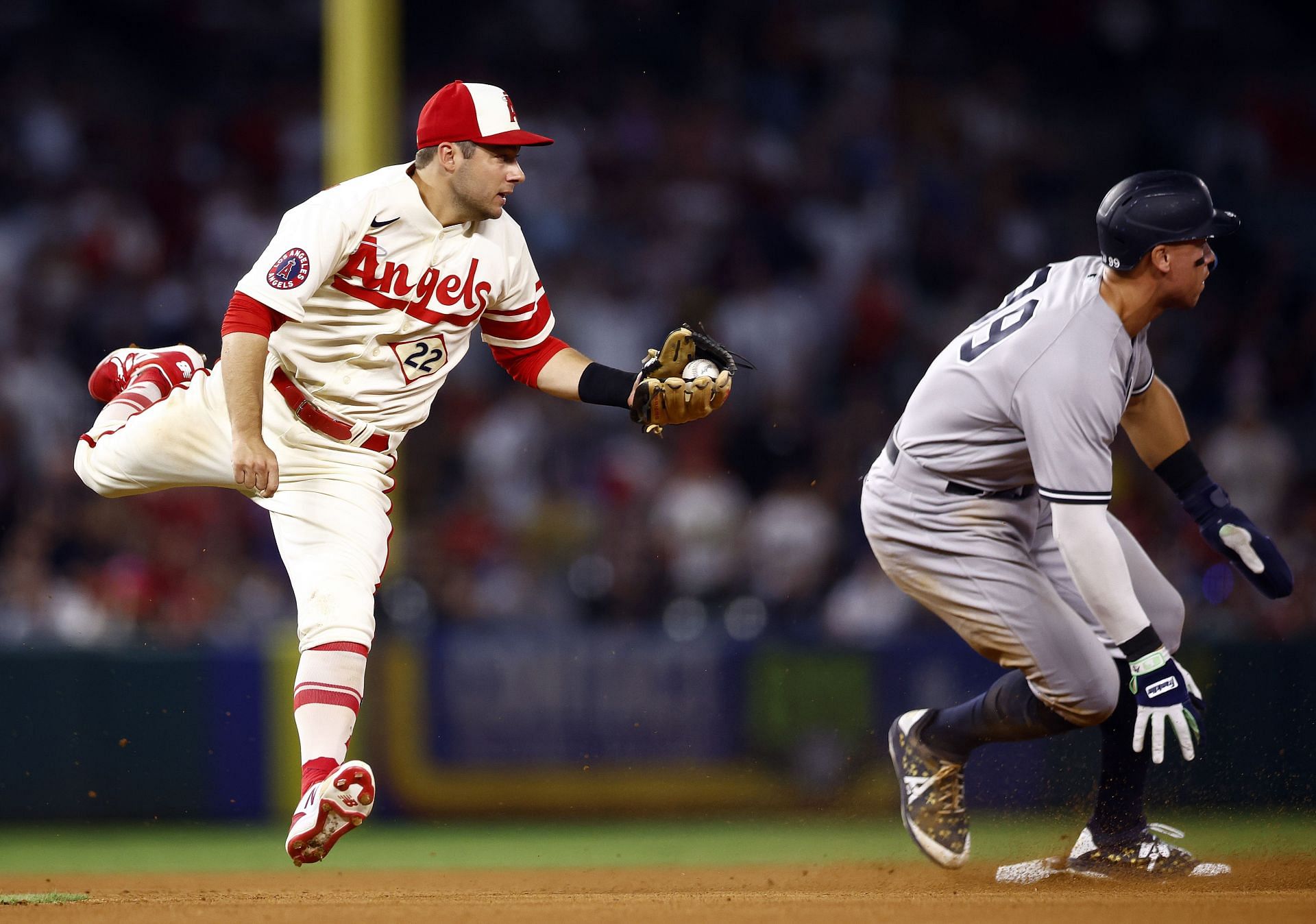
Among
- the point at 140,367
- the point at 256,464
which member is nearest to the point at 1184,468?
the point at 256,464

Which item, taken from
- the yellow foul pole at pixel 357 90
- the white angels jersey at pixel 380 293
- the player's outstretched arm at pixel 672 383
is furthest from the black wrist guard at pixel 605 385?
the yellow foul pole at pixel 357 90

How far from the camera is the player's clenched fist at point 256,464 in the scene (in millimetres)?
4445

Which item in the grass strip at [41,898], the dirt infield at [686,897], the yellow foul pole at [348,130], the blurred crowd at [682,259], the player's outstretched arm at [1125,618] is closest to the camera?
the dirt infield at [686,897]

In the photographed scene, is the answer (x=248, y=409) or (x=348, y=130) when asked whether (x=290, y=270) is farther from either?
(x=348, y=130)

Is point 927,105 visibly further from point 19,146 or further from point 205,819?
point 205,819

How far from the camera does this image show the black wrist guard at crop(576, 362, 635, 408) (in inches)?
195

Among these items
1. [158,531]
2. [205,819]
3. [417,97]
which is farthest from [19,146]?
[205,819]

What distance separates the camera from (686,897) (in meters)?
4.79

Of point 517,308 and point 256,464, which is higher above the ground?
point 517,308

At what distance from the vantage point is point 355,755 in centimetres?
809

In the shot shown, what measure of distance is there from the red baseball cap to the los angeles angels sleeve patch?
511 mm

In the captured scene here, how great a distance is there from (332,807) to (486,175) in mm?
1889

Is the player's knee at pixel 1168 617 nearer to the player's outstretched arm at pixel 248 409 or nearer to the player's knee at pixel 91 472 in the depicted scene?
the player's outstretched arm at pixel 248 409

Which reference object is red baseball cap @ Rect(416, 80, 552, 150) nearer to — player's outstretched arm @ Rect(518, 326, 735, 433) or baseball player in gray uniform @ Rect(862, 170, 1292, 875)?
player's outstretched arm @ Rect(518, 326, 735, 433)
